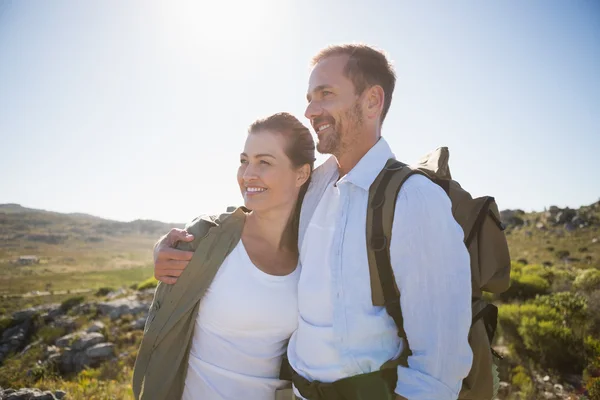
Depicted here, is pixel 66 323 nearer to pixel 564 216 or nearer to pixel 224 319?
pixel 224 319

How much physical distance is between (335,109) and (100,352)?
1410 cm

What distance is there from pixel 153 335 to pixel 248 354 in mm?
684

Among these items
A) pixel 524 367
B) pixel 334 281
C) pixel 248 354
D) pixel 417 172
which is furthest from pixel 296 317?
pixel 524 367

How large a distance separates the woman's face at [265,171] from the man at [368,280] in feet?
1.64

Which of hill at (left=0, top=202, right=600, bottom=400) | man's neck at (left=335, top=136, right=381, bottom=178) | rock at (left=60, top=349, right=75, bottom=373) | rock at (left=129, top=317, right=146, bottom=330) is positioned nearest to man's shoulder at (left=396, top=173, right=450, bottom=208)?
man's neck at (left=335, top=136, right=381, bottom=178)

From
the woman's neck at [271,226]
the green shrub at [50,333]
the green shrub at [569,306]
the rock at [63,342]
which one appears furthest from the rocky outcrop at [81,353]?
the green shrub at [569,306]

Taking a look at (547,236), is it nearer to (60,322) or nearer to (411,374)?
(411,374)

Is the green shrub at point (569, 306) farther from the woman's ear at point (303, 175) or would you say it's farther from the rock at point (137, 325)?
the rock at point (137, 325)

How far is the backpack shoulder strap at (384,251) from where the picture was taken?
1.54 meters

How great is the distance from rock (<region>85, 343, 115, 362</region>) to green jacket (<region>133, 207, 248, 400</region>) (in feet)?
40.2

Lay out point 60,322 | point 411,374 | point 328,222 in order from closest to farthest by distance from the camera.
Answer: point 411,374 → point 328,222 → point 60,322

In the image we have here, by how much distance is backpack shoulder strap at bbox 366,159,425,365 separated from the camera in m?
1.54

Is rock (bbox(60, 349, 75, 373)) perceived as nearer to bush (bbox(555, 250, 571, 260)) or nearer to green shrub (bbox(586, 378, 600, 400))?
green shrub (bbox(586, 378, 600, 400))

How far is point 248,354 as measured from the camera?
231 centimetres
